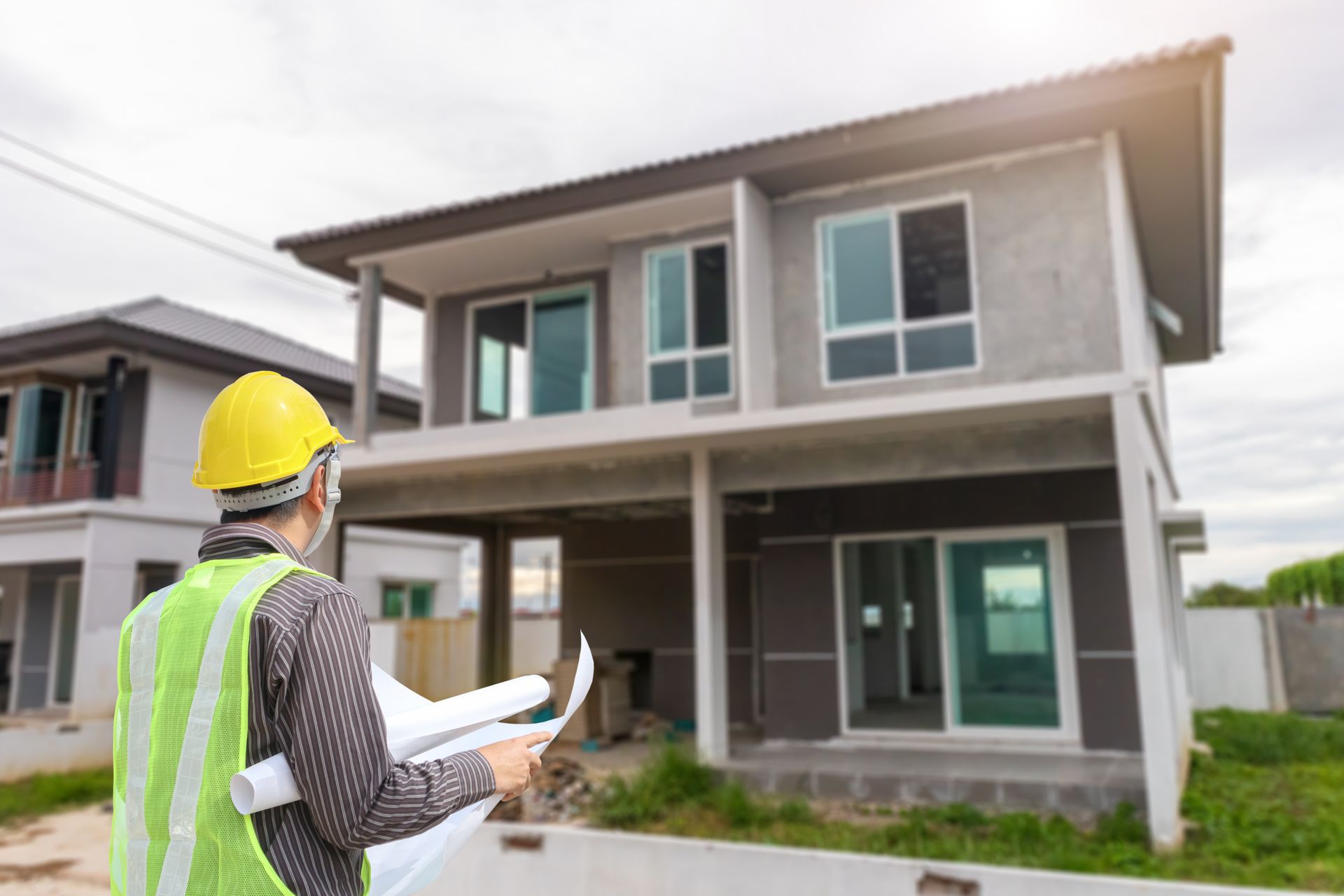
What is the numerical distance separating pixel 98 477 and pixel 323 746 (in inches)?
687

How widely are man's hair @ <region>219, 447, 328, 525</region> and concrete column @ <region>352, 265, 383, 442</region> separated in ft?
35.3

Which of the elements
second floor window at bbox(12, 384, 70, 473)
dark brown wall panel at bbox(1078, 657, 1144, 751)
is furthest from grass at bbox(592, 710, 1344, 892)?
second floor window at bbox(12, 384, 70, 473)

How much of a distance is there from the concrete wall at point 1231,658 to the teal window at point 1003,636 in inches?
341

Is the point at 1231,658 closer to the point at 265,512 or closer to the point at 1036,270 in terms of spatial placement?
the point at 1036,270

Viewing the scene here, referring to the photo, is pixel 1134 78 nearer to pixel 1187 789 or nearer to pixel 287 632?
pixel 1187 789

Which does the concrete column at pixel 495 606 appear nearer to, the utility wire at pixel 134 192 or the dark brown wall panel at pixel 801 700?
the utility wire at pixel 134 192

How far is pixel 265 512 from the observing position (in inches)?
61.9

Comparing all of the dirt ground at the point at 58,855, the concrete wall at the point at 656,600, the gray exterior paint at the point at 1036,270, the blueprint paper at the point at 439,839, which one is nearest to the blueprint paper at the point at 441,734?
the blueprint paper at the point at 439,839

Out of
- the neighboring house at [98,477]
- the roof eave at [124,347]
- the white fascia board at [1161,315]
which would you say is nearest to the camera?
the white fascia board at [1161,315]

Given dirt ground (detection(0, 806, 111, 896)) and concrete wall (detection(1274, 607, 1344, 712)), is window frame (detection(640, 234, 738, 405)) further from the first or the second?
concrete wall (detection(1274, 607, 1344, 712))

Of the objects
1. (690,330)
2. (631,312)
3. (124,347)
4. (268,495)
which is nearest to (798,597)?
(690,330)

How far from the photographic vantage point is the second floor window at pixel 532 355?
13.0m

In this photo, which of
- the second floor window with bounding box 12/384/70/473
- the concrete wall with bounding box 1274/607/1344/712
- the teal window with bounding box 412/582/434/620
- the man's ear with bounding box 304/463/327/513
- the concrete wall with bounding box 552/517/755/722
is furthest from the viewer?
the teal window with bounding box 412/582/434/620

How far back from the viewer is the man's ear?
1.62m
